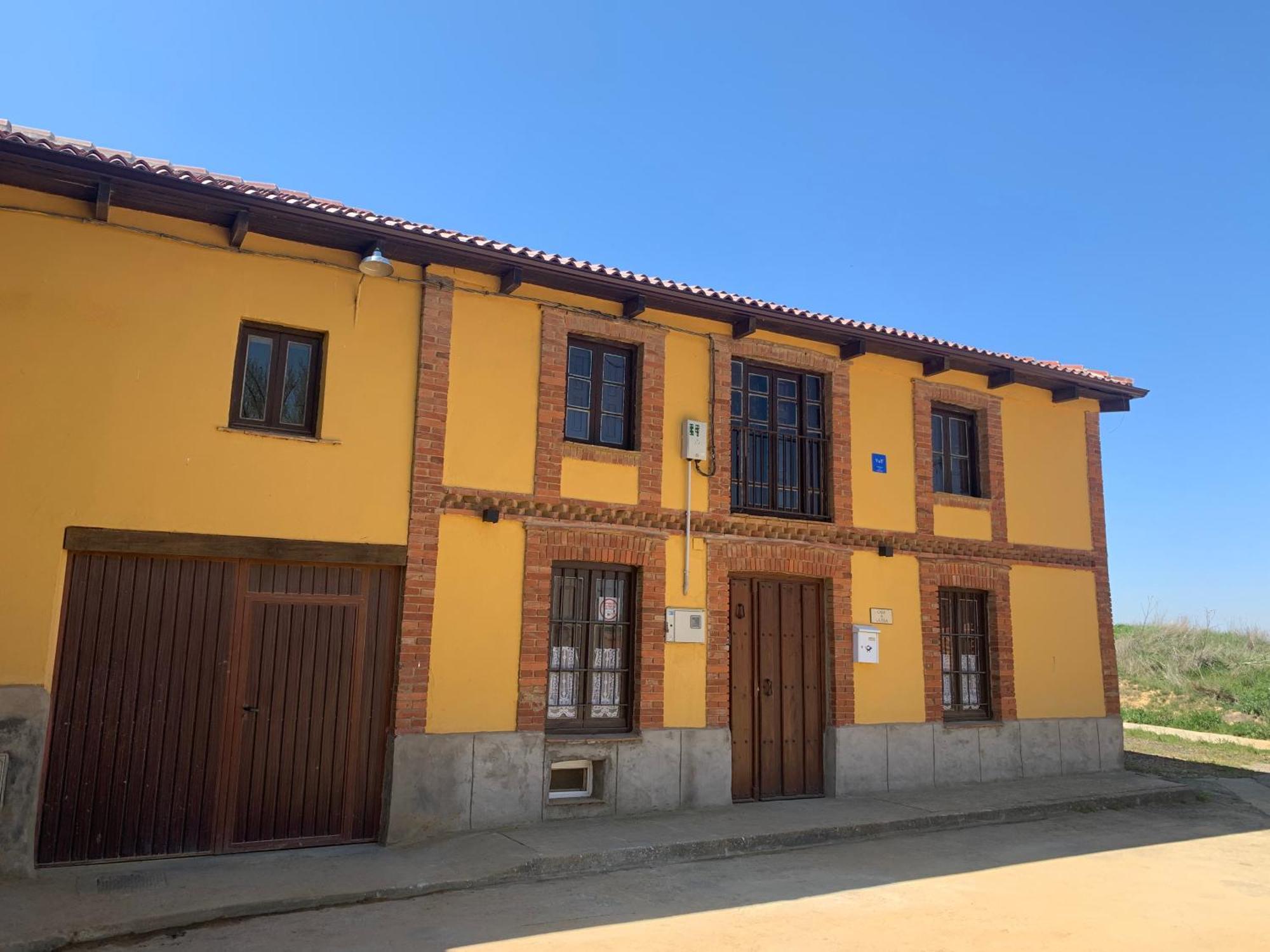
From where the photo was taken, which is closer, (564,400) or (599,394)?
(564,400)

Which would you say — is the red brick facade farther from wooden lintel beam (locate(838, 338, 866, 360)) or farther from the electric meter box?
the electric meter box

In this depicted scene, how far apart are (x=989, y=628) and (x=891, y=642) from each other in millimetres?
1816

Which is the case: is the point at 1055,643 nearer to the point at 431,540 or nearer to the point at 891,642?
the point at 891,642

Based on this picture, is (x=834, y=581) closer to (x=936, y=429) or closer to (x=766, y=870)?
(x=936, y=429)

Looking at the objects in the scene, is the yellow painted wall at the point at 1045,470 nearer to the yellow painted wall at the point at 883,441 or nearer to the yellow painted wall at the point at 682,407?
the yellow painted wall at the point at 883,441

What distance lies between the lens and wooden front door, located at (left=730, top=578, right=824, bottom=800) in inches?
391

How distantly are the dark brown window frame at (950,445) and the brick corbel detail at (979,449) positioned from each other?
0.04 m

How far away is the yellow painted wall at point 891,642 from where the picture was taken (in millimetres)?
10570

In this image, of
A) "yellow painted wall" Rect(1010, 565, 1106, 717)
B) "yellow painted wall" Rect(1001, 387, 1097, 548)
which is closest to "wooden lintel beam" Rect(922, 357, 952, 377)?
"yellow painted wall" Rect(1001, 387, 1097, 548)

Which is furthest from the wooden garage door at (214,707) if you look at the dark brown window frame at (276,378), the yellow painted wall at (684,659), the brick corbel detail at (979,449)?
the brick corbel detail at (979,449)

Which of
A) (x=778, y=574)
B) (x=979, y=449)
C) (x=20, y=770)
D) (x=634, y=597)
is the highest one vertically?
(x=979, y=449)

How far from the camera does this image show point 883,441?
11234 millimetres

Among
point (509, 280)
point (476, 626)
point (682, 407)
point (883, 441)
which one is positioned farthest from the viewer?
point (883, 441)

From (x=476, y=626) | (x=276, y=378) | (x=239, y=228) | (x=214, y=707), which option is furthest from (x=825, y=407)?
(x=214, y=707)
